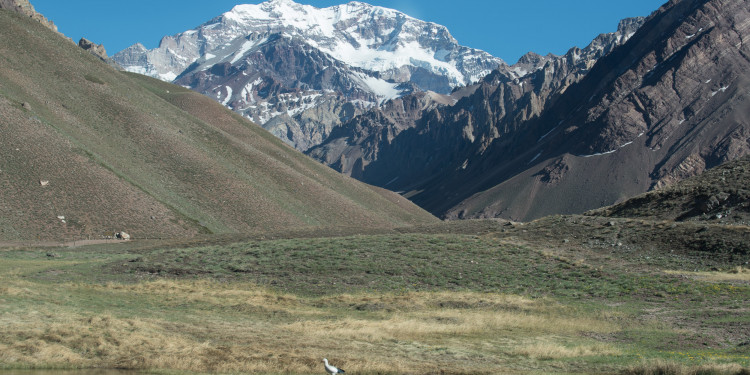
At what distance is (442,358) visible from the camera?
2380 cm

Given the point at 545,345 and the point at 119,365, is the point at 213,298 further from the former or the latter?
the point at 545,345

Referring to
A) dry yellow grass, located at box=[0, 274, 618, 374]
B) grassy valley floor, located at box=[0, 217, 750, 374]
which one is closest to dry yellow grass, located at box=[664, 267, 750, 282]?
grassy valley floor, located at box=[0, 217, 750, 374]

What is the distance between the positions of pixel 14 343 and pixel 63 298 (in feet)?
33.2

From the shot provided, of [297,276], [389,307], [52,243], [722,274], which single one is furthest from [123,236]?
[722,274]

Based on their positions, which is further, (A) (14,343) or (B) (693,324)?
(B) (693,324)

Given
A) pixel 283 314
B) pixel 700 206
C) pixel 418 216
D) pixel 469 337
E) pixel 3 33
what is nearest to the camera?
pixel 469 337

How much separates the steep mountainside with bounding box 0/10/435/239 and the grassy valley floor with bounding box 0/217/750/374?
19.5m

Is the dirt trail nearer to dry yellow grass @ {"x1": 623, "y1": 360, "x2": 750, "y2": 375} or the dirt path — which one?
the dirt path

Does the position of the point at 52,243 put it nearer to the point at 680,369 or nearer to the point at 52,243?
the point at 52,243

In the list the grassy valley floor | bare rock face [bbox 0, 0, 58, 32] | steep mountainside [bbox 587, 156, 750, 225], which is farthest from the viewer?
bare rock face [bbox 0, 0, 58, 32]

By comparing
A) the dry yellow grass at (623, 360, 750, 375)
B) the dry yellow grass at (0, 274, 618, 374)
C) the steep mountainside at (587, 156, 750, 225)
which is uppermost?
the steep mountainside at (587, 156, 750, 225)

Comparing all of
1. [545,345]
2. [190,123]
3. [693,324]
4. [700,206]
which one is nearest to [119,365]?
[545,345]

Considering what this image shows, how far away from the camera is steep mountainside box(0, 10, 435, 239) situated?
75.8 meters

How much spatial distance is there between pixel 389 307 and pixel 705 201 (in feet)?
147
